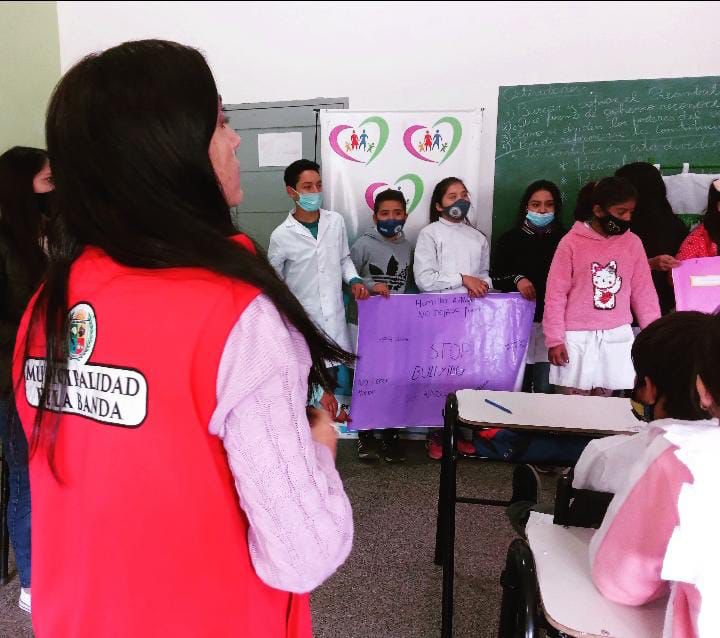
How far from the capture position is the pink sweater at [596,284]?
2641 mm

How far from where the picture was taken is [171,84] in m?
0.55

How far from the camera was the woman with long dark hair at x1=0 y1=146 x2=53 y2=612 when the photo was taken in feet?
5.37

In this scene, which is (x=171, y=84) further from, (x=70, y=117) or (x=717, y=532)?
(x=717, y=532)

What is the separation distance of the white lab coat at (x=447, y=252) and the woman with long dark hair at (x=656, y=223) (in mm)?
858

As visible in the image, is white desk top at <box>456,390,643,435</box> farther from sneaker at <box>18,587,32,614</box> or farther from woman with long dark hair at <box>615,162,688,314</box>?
sneaker at <box>18,587,32,614</box>

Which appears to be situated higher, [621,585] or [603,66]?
[603,66]

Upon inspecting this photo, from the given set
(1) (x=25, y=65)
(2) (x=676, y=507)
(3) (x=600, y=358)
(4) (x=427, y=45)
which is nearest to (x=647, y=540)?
(2) (x=676, y=507)

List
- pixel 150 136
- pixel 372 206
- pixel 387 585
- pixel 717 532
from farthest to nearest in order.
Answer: pixel 372 206
pixel 387 585
pixel 717 532
pixel 150 136

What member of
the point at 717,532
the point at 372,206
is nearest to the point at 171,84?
the point at 717,532

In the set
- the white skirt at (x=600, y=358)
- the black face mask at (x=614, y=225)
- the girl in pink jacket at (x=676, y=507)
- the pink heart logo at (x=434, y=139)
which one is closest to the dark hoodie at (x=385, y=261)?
the pink heart logo at (x=434, y=139)

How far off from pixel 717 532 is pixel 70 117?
103 centimetres

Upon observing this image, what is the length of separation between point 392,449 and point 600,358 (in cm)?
123

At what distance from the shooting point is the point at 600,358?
2672mm

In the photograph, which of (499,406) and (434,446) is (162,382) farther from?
(434,446)
